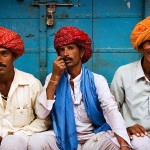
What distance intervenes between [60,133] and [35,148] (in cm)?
32

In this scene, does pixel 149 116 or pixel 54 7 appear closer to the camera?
pixel 149 116

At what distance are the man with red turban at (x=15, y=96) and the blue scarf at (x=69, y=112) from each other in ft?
0.63

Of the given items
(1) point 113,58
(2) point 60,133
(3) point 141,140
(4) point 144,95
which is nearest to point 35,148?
(2) point 60,133

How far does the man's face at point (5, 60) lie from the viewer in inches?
159

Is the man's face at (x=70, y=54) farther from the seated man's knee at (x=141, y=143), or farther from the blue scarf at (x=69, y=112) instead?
the seated man's knee at (x=141, y=143)

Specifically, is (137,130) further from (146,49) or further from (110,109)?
(146,49)

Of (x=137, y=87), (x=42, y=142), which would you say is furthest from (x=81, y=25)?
(x=42, y=142)

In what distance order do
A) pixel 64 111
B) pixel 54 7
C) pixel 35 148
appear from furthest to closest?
1. pixel 54 7
2. pixel 64 111
3. pixel 35 148

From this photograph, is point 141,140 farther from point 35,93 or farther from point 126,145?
point 35,93

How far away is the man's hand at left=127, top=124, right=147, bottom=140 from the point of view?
3.91 metres

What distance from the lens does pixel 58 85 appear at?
13.3 feet

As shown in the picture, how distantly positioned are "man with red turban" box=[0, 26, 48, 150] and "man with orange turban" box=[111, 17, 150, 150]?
80cm

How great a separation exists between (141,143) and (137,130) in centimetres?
18

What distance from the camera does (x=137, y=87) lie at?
4.21 m
